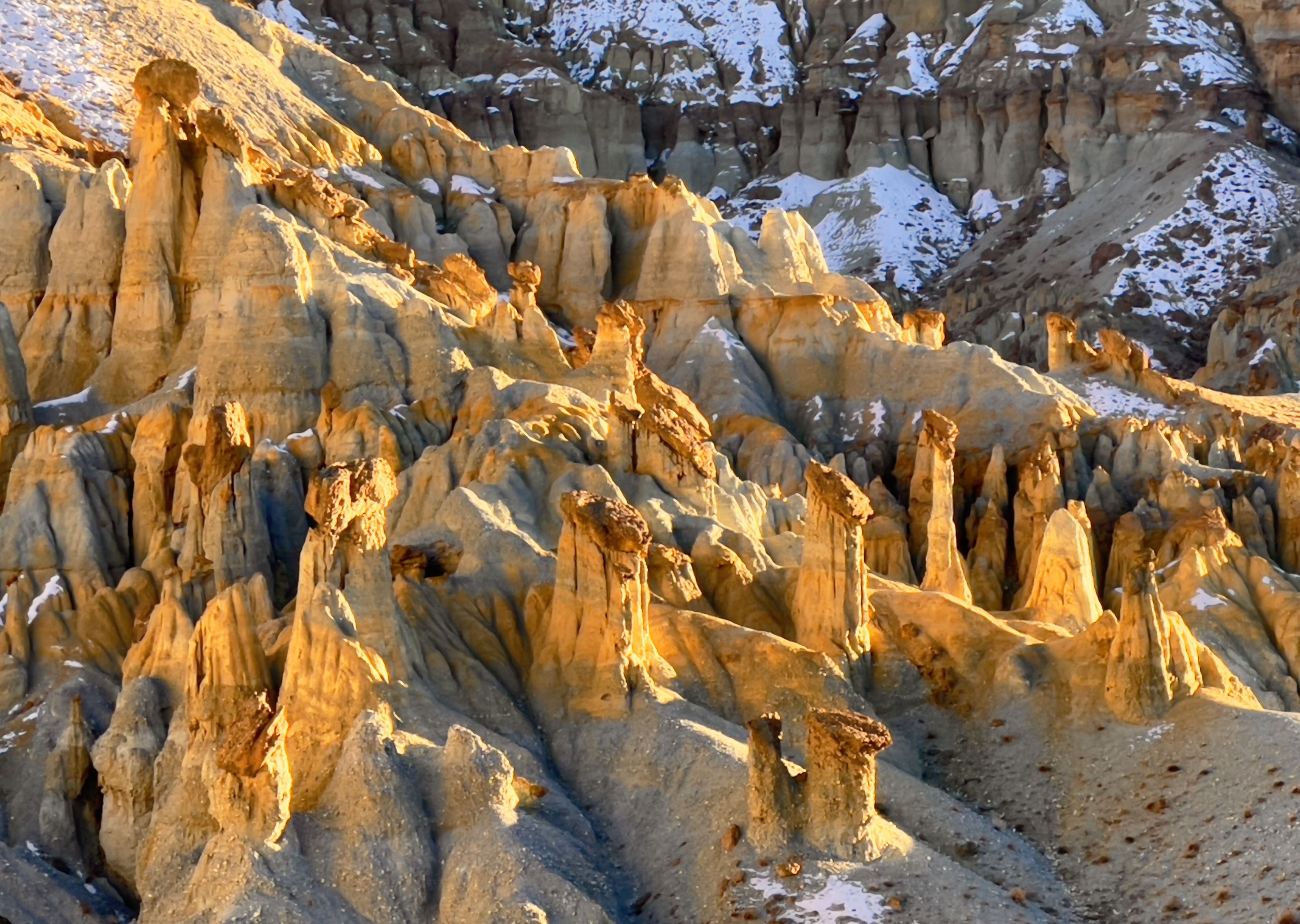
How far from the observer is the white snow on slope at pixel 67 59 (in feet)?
293

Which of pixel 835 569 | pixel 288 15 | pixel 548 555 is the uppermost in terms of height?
pixel 288 15

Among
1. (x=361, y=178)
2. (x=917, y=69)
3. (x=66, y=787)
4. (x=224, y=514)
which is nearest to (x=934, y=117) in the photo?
(x=917, y=69)

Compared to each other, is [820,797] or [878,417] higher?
[820,797]

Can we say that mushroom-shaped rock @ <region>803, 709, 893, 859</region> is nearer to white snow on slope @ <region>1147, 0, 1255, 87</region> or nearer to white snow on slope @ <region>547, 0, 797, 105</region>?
white snow on slope @ <region>1147, 0, 1255, 87</region>

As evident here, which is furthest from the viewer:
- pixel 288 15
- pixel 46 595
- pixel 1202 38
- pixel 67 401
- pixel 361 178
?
pixel 1202 38

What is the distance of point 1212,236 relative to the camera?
14375 centimetres

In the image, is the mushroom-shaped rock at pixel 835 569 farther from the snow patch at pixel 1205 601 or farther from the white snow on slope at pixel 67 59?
the white snow on slope at pixel 67 59

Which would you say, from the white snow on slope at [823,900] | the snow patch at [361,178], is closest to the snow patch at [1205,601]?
the white snow on slope at [823,900]

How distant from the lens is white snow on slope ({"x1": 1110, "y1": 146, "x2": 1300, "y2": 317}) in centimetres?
13812

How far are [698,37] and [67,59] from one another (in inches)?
4068

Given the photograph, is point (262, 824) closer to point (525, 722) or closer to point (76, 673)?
point (525, 722)

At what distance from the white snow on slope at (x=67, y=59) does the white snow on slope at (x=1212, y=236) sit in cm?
7118

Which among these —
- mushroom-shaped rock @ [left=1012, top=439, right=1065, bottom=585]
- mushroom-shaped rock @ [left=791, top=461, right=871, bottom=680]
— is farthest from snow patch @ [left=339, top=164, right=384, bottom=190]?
mushroom-shaped rock @ [left=791, top=461, right=871, bottom=680]

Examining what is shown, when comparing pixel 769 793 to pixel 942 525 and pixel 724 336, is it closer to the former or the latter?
pixel 942 525
